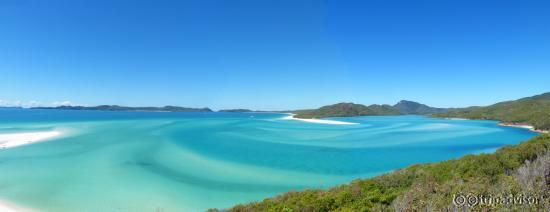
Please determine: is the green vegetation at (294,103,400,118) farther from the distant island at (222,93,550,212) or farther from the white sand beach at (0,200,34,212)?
the white sand beach at (0,200,34,212)

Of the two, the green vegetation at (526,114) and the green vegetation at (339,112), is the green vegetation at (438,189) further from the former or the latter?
the green vegetation at (339,112)

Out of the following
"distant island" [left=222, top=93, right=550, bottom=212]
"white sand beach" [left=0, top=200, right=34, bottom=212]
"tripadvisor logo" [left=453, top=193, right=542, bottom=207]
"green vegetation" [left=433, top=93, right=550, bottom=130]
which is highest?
"green vegetation" [left=433, top=93, right=550, bottom=130]

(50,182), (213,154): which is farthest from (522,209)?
(213,154)

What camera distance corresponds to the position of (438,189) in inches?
331

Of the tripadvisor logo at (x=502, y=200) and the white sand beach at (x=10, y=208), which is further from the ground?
the tripadvisor logo at (x=502, y=200)

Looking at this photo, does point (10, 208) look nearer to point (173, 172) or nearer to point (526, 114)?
point (173, 172)

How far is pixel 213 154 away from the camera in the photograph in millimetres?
30391

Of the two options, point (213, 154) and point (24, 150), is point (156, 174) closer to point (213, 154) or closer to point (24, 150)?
point (213, 154)

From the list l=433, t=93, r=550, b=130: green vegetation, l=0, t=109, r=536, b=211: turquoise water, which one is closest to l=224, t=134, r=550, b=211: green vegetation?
l=0, t=109, r=536, b=211: turquoise water

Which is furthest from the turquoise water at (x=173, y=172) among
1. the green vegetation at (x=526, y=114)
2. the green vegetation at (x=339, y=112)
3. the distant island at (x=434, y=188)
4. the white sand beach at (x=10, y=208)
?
the green vegetation at (x=339, y=112)

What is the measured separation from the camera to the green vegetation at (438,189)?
612 cm

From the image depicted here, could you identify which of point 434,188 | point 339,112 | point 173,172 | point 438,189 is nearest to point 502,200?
point 438,189

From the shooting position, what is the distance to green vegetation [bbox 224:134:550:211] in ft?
20.1

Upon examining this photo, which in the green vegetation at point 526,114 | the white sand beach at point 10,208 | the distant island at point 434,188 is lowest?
the white sand beach at point 10,208
